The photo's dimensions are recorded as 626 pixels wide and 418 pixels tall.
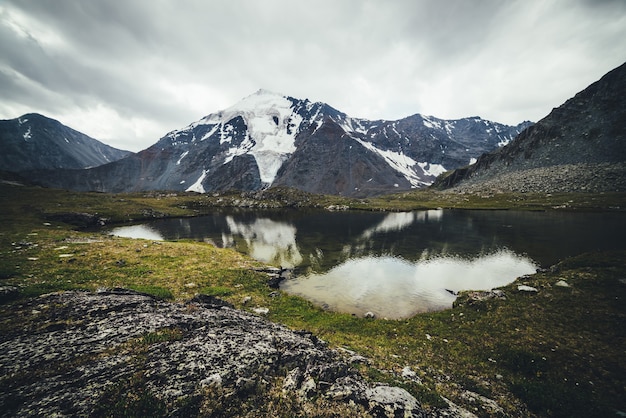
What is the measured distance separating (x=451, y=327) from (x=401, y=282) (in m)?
15.5

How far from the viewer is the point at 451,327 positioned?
22.4m

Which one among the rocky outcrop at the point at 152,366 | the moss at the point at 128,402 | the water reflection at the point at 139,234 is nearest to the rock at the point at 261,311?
the rocky outcrop at the point at 152,366

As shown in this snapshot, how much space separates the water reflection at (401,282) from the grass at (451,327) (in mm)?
4564

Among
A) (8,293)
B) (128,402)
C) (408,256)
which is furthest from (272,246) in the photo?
(128,402)

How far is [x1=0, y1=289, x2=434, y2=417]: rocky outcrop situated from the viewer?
805cm

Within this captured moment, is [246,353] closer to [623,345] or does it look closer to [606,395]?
[606,395]

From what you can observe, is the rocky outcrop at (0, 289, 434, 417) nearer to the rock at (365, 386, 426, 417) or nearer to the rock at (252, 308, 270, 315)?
the rock at (365, 386, 426, 417)

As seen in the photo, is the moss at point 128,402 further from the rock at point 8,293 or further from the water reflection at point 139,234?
the water reflection at point 139,234

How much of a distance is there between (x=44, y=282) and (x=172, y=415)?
76.5 ft

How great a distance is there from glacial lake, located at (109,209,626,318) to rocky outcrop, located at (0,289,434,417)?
58.4 feet

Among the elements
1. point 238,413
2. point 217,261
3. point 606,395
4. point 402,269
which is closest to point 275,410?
point 238,413

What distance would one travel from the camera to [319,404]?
31.0ft

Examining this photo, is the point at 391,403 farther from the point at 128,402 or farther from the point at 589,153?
the point at 589,153

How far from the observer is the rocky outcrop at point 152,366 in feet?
26.4
